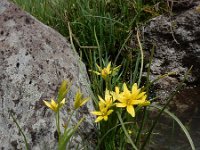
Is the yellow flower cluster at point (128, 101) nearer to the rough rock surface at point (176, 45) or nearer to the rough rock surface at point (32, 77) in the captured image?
the rough rock surface at point (32, 77)

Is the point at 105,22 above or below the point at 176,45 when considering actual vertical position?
above

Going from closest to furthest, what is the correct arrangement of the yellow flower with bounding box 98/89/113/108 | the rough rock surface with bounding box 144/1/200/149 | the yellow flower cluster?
the yellow flower cluster
the yellow flower with bounding box 98/89/113/108
the rough rock surface with bounding box 144/1/200/149

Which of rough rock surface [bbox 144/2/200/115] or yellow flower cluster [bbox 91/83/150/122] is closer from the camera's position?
yellow flower cluster [bbox 91/83/150/122]

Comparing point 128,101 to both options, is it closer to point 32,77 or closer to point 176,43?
point 32,77

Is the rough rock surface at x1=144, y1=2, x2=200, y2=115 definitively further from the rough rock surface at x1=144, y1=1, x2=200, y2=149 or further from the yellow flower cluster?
the yellow flower cluster

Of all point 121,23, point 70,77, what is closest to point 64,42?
point 70,77

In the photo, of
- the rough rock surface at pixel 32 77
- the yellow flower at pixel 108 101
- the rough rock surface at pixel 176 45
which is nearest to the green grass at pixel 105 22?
the rough rock surface at pixel 176 45

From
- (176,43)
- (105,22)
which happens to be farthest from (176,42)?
(105,22)

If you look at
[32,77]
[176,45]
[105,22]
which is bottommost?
[176,45]

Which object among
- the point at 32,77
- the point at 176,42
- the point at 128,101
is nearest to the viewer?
the point at 128,101

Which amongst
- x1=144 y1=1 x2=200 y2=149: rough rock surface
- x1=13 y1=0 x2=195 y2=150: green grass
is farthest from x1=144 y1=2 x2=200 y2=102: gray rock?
x1=13 y1=0 x2=195 y2=150: green grass

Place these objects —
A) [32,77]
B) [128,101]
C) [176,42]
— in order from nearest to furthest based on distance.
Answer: [128,101]
[32,77]
[176,42]
